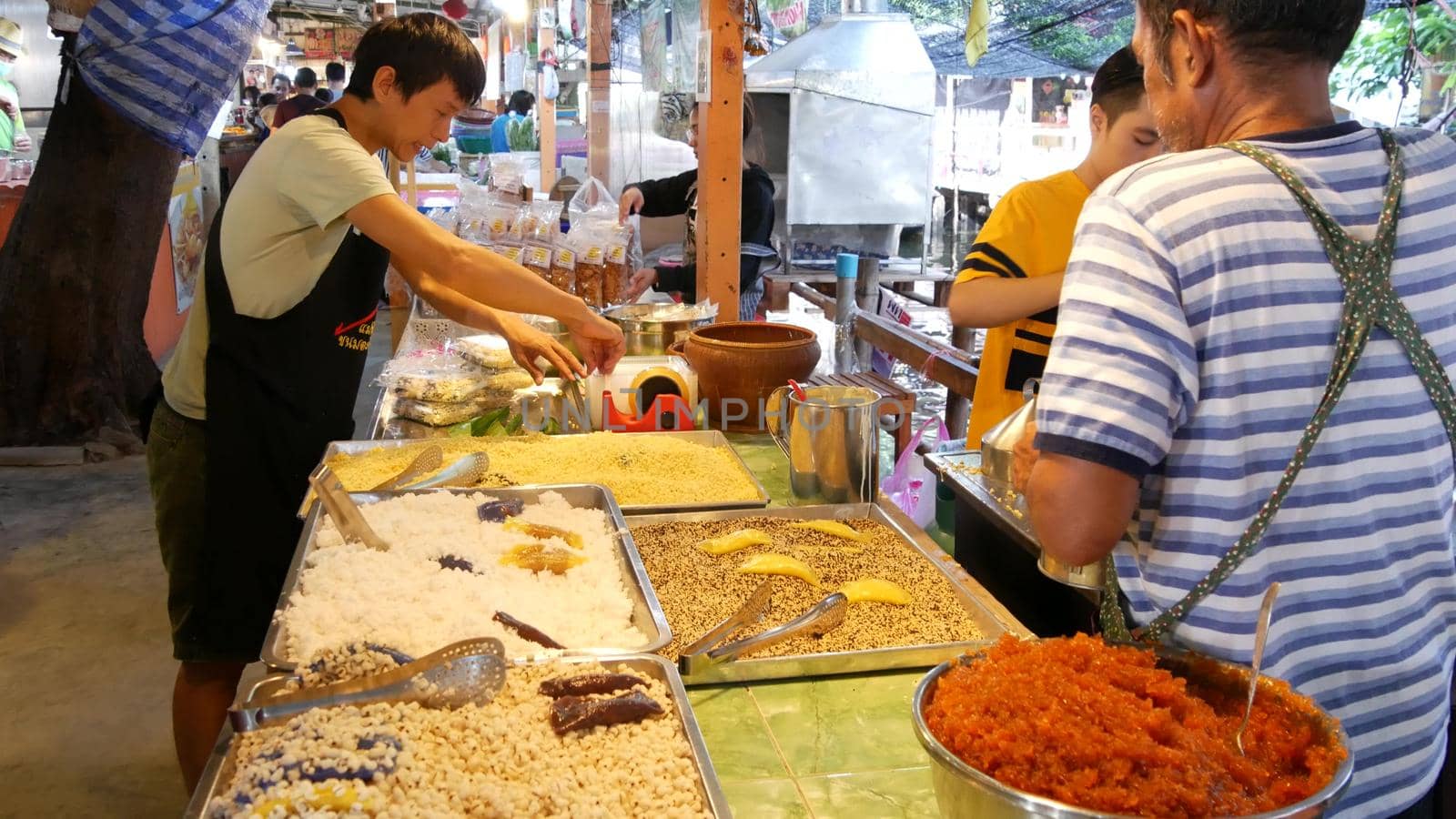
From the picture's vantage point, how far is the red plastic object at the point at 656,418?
266 centimetres

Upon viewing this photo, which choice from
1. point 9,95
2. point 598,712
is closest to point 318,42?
point 9,95

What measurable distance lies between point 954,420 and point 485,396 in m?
2.50

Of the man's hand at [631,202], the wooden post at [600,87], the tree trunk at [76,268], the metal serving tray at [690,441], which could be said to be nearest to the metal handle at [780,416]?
the metal serving tray at [690,441]

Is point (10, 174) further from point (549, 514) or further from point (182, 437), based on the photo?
point (549, 514)

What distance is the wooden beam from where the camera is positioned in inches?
153

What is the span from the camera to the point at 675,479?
2.22 meters

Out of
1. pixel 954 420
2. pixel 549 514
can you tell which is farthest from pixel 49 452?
pixel 549 514

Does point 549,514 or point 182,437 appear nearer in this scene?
point 549,514

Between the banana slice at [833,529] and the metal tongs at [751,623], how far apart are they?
34 centimetres

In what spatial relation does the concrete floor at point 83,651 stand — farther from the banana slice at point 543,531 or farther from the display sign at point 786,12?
the display sign at point 786,12

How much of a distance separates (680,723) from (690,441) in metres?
1.29

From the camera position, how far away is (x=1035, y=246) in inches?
100

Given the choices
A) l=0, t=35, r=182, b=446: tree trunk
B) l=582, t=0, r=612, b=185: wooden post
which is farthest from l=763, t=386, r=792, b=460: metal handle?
l=0, t=35, r=182, b=446: tree trunk

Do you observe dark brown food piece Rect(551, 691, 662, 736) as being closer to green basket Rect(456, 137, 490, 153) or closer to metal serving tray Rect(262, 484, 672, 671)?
metal serving tray Rect(262, 484, 672, 671)
